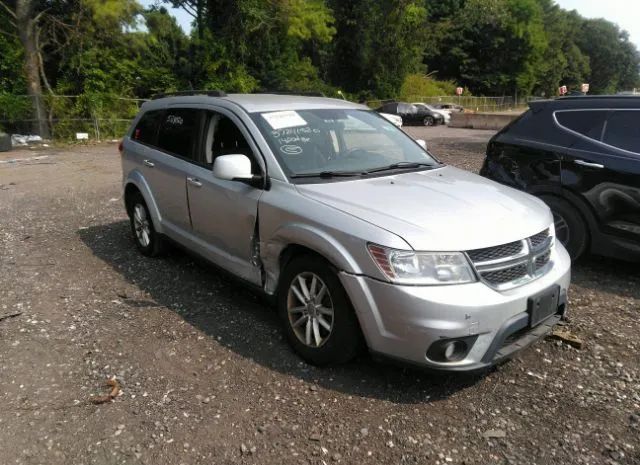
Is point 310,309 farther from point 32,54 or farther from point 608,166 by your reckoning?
point 32,54

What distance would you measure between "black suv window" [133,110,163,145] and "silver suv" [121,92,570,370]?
22.3 inches

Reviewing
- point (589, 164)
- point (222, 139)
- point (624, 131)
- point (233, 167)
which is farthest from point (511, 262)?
point (624, 131)

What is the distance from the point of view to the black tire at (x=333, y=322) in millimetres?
3225

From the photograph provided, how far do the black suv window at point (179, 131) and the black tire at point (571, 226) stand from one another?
3494 millimetres

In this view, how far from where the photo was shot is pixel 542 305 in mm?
3234

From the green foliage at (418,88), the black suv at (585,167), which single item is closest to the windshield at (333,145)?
the black suv at (585,167)

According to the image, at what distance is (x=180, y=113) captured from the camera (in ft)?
16.7

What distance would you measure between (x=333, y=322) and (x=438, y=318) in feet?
2.25

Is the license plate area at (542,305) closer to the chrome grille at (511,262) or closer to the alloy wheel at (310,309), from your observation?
the chrome grille at (511,262)

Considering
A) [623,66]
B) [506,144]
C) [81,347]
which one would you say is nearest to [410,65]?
[506,144]

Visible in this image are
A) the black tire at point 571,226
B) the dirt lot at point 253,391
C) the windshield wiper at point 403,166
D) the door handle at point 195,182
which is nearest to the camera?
the dirt lot at point 253,391

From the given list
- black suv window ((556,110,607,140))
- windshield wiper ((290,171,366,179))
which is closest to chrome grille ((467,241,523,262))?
windshield wiper ((290,171,366,179))

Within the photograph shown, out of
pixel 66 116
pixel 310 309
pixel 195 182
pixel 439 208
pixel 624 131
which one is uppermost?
pixel 624 131

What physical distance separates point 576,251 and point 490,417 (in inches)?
114
